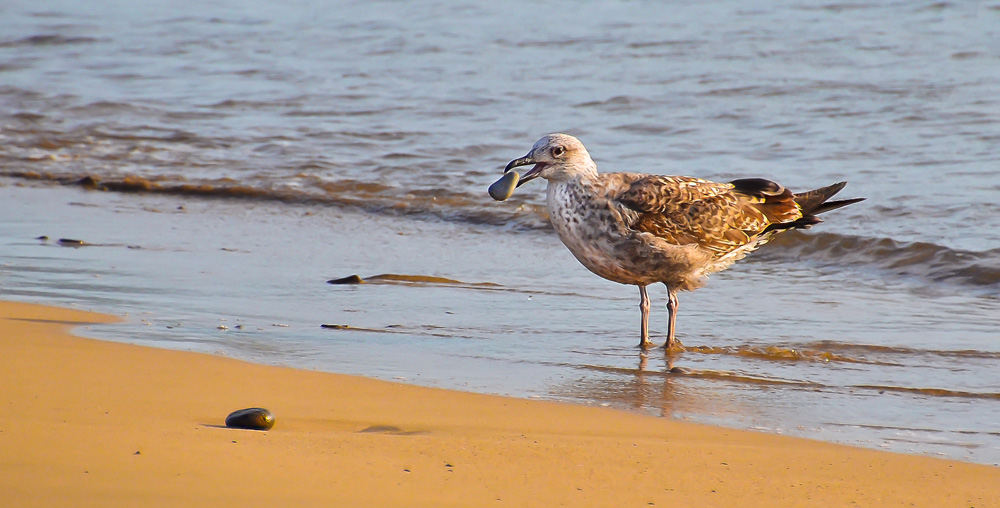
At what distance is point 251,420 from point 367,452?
0.48 meters

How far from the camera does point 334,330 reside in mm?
5559

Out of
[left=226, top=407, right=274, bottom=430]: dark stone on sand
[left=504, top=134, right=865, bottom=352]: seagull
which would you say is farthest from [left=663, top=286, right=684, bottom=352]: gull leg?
[left=226, top=407, right=274, bottom=430]: dark stone on sand

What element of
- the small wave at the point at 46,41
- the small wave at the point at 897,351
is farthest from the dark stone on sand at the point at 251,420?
the small wave at the point at 46,41

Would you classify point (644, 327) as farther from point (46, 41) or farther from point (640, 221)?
point (46, 41)

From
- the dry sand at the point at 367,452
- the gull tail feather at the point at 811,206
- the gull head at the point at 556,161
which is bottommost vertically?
the dry sand at the point at 367,452

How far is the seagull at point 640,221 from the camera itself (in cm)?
564

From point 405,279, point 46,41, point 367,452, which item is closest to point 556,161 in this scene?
point 405,279

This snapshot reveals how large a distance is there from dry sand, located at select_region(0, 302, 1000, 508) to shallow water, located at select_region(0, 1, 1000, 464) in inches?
13.6

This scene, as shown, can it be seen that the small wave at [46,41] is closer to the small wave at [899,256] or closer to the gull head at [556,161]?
the small wave at [899,256]

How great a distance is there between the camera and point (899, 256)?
7328mm

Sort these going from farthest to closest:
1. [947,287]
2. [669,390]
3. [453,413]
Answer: [947,287]
[669,390]
[453,413]

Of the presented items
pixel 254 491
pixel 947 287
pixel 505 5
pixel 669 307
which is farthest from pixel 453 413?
pixel 505 5

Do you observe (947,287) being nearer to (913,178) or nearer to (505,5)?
(913,178)

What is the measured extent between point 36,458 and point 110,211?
5468mm
